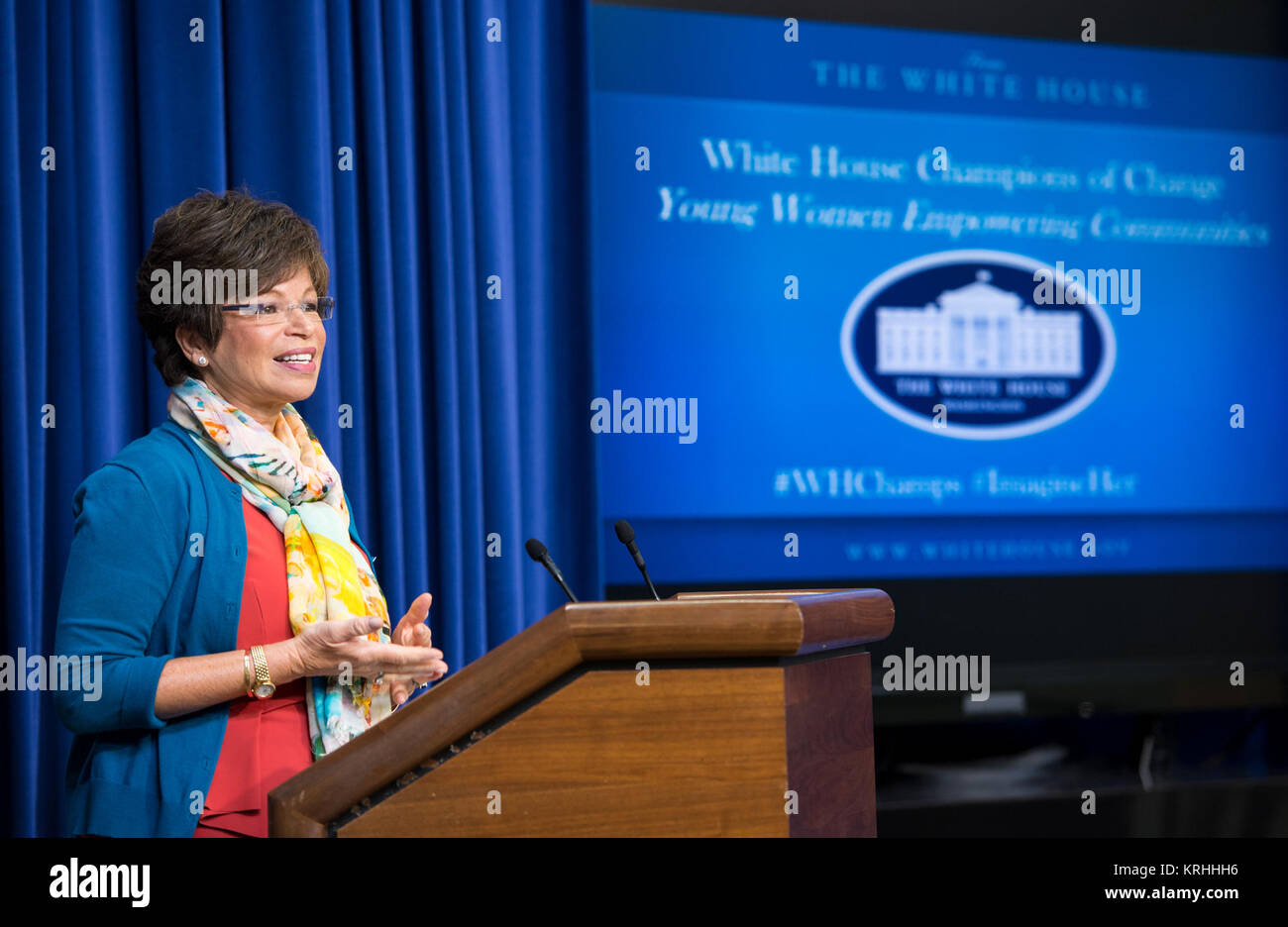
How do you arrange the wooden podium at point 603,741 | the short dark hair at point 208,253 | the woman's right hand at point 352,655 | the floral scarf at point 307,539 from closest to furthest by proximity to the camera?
the wooden podium at point 603,741 → the woman's right hand at point 352,655 → the floral scarf at point 307,539 → the short dark hair at point 208,253

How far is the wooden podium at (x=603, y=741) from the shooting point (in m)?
1.07

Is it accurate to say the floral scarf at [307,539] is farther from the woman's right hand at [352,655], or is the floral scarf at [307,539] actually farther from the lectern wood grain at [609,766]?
the lectern wood grain at [609,766]

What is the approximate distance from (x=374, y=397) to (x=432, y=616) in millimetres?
521

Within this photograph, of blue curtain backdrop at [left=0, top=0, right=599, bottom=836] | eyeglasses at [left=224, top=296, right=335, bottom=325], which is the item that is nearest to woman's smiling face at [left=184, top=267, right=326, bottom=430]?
eyeglasses at [left=224, top=296, right=335, bottom=325]

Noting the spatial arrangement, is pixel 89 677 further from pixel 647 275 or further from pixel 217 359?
pixel 647 275

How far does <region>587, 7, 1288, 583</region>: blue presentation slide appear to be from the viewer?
3150 mm

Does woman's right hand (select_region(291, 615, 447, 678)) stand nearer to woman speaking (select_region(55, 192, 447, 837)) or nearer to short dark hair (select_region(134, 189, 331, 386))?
woman speaking (select_region(55, 192, 447, 837))

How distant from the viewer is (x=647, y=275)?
10.3 feet

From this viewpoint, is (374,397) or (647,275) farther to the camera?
(647,275)

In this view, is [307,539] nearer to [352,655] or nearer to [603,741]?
[352,655]

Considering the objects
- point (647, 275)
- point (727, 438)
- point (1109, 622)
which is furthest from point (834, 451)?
point (1109, 622)

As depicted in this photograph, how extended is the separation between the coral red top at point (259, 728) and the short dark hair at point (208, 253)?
0.24 m

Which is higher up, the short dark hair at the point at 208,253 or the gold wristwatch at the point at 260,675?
the short dark hair at the point at 208,253

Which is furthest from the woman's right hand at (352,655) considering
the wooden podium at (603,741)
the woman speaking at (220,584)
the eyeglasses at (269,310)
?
the eyeglasses at (269,310)
